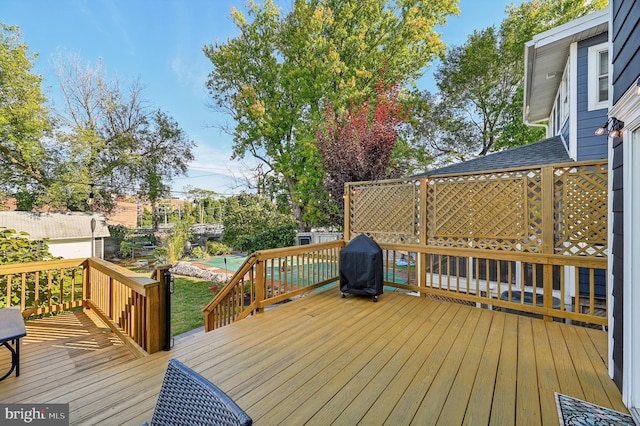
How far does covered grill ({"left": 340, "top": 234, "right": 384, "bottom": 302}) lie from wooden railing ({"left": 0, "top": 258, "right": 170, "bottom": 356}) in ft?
8.37

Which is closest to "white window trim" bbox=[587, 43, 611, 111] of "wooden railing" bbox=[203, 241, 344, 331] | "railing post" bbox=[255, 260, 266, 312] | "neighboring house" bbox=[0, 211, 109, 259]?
"wooden railing" bbox=[203, 241, 344, 331]

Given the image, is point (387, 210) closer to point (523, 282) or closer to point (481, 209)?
point (481, 209)

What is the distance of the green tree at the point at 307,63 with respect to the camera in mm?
11812

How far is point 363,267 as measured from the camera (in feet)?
14.0

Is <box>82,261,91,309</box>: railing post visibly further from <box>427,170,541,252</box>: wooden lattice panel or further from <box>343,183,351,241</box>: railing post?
<box>427,170,541,252</box>: wooden lattice panel

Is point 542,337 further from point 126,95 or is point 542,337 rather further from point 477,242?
point 126,95

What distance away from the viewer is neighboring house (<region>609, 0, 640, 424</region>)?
5.89 ft

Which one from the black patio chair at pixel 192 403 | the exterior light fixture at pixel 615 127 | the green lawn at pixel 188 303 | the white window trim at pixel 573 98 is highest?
the white window trim at pixel 573 98

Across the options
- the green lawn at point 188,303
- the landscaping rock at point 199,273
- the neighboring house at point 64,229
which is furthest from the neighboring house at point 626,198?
the neighboring house at point 64,229

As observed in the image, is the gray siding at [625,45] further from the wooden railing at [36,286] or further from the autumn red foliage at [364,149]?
the wooden railing at [36,286]

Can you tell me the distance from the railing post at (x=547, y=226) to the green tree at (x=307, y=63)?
8.24m

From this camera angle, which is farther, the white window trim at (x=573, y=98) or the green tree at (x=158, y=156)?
the green tree at (x=158, y=156)

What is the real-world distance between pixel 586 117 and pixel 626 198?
4.33m

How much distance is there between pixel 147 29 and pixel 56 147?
7.66 m
